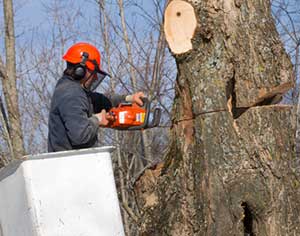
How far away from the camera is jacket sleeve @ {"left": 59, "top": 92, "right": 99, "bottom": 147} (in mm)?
4828

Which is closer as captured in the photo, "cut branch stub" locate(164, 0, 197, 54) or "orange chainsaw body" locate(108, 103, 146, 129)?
"cut branch stub" locate(164, 0, 197, 54)

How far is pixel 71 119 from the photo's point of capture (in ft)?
15.9

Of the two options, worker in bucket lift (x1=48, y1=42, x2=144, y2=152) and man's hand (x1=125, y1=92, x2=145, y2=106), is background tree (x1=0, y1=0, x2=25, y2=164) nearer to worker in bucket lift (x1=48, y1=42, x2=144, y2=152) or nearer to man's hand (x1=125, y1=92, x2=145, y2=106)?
man's hand (x1=125, y1=92, x2=145, y2=106)

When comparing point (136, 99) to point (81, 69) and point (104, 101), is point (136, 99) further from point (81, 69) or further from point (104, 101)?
point (81, 69)

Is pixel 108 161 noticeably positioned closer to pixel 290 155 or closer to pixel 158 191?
pixel 158 191

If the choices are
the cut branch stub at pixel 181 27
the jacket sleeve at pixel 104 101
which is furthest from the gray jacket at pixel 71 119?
the cut branch stub at pixel 181 27

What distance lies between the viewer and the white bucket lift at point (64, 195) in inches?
160

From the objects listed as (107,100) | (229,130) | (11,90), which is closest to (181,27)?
(229,130)

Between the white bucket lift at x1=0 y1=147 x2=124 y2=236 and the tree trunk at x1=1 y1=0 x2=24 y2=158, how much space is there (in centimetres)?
640

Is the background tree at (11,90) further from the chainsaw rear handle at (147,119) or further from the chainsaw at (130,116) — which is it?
the chainsaw at (130,116)

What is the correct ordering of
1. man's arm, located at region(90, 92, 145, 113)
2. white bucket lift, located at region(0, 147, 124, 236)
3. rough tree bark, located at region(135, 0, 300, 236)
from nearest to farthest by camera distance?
white bucket lift, located at region(0, 147, 124, 236) < rough tree bark, located at region(135, 0, 300, 236) < man's arm, located at region(90, 92, 145, 113)

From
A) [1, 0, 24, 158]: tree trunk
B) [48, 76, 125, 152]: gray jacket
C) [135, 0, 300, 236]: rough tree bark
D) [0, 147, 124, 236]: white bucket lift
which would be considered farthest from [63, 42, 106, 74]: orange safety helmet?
[1, 0, 24, 158]: tree trunk

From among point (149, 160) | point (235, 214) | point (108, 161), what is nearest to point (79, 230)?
point (108, 161)

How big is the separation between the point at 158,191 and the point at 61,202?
82 centimetres
